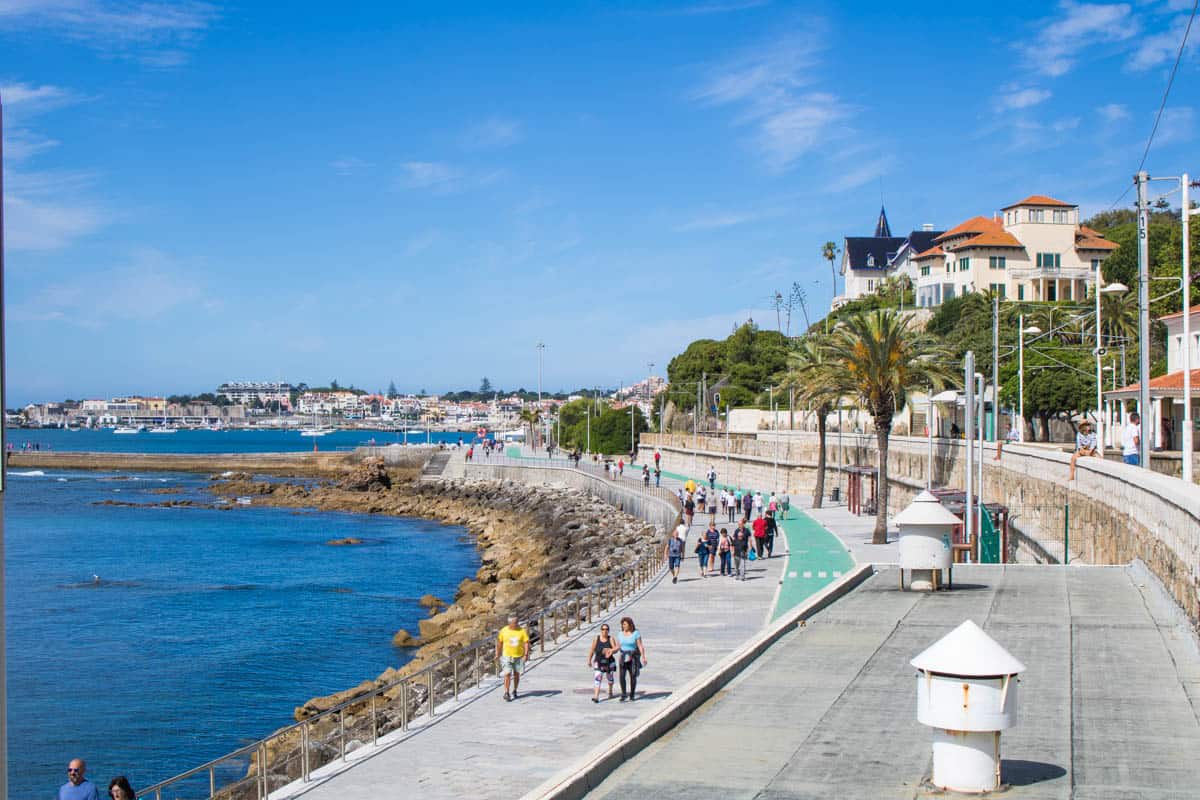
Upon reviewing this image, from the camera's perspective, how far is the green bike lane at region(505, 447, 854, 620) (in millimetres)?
25125

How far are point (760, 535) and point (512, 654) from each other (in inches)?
612

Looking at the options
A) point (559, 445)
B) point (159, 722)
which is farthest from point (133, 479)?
point (159, 722)

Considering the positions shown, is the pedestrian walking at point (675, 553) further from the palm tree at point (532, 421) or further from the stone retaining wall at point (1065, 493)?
the palm tree at point (532, 421)

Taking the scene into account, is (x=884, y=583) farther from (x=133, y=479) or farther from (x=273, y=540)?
(x=133, y=479)

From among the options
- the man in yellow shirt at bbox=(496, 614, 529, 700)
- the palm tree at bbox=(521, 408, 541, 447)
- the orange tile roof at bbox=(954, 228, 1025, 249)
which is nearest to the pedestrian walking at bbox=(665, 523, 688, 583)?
the man in yellow shirt at bbox=(496, 614, 529, 700)

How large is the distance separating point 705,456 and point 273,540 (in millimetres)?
25567

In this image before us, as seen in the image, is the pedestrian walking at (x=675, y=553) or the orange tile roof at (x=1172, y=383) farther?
the orange tile roof at (x=1172, y=383)

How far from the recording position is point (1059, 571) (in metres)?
22.7

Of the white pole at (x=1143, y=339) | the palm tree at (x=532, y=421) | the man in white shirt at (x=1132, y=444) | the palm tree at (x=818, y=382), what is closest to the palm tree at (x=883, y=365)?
the palm tree at (x=818, y=382)

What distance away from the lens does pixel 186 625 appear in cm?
4041

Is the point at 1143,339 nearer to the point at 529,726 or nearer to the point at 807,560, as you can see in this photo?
the point at 807,560

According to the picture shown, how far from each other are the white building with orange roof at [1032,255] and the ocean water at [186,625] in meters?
50.0

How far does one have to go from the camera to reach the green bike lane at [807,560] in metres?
25.1

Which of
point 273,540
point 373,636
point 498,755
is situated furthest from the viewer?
point 273,540
